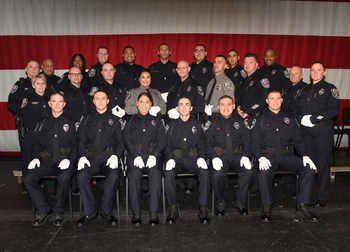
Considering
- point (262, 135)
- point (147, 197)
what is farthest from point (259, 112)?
point (147, 197)

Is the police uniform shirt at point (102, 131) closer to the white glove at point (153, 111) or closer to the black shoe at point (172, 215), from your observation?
the white glove at point (153, 111)

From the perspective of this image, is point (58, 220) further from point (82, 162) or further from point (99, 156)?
point (99, 156)

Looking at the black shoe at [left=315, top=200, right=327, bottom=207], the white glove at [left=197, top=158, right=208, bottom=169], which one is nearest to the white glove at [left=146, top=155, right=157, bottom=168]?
the white glove at [left=197, top=158, right=208, bottom=169]

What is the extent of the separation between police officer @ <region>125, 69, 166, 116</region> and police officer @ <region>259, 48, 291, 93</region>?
70.3 inches

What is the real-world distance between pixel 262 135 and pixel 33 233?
293 cm

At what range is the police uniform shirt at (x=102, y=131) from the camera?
3.51 metres

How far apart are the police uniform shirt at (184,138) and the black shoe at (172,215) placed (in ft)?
2.15

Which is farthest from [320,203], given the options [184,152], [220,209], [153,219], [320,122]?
[153,219]

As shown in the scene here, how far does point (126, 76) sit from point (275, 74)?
2509 millimetres

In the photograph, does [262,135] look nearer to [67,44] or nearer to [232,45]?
[232,45]

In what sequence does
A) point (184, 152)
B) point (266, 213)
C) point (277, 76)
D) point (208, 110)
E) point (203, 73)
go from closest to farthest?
point (266, 213), point (184, 152), point (208, 110), point (277, 76), point (203, 73)

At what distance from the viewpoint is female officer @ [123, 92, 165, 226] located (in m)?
3.21

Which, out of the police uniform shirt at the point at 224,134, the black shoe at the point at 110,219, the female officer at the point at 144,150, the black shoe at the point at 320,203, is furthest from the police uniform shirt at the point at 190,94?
the black shoe at the point at 320,203

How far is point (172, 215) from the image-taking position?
321cm
